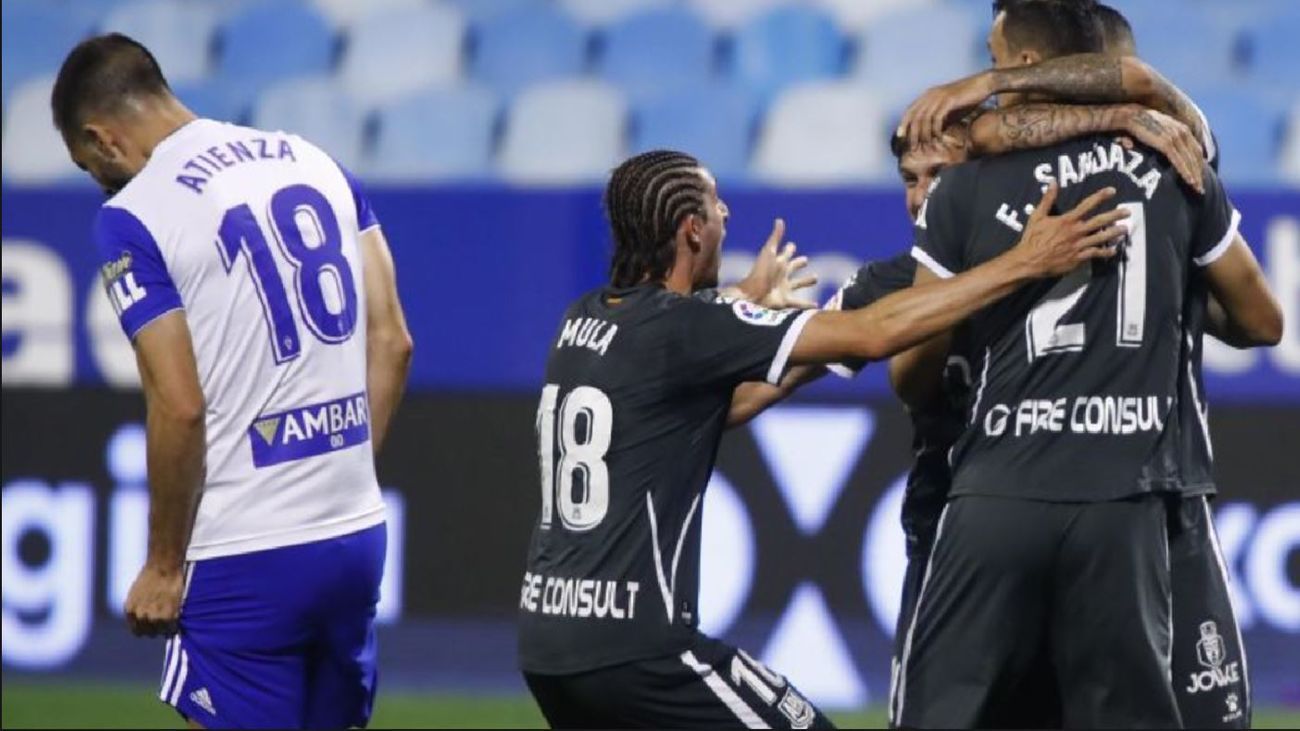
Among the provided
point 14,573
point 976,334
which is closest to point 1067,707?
point 976,334

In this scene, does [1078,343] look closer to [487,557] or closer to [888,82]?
[487,557]

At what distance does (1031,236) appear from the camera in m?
3.80

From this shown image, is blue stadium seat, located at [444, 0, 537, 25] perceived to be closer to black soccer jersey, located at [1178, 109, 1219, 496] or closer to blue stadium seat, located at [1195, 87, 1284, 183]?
blue stadium seat, located at [1195, 87, 1284, 183]

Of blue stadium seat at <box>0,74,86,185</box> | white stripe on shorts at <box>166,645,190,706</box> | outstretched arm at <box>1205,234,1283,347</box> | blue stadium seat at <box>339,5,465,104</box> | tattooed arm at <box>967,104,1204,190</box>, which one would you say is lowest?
white stripe on shorts at <box>166,645,190,706</box>

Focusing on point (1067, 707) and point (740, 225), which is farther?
Result: point (740, 225)

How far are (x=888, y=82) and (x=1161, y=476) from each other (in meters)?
5.52

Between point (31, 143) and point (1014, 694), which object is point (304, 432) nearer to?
point (1014, 694)

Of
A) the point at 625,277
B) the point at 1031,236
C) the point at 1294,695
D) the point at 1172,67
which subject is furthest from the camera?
the point at 1172,67

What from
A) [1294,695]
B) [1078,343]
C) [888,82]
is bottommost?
[1294,695]

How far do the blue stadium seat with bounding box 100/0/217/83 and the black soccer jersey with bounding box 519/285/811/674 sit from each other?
6.06 m

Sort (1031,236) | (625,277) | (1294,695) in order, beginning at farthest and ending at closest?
1. (1294,695)
2. (625,277)
3. (1031,236)

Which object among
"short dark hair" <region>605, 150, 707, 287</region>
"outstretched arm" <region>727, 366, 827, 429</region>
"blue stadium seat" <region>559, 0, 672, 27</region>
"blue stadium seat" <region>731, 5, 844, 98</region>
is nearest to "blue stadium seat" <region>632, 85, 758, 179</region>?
"blue stadium seat" <region>731, 5, 844, 98</region>

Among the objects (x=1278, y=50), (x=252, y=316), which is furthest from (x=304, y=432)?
(x=1278, y=50)

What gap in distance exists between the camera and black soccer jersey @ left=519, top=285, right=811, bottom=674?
155 inches
